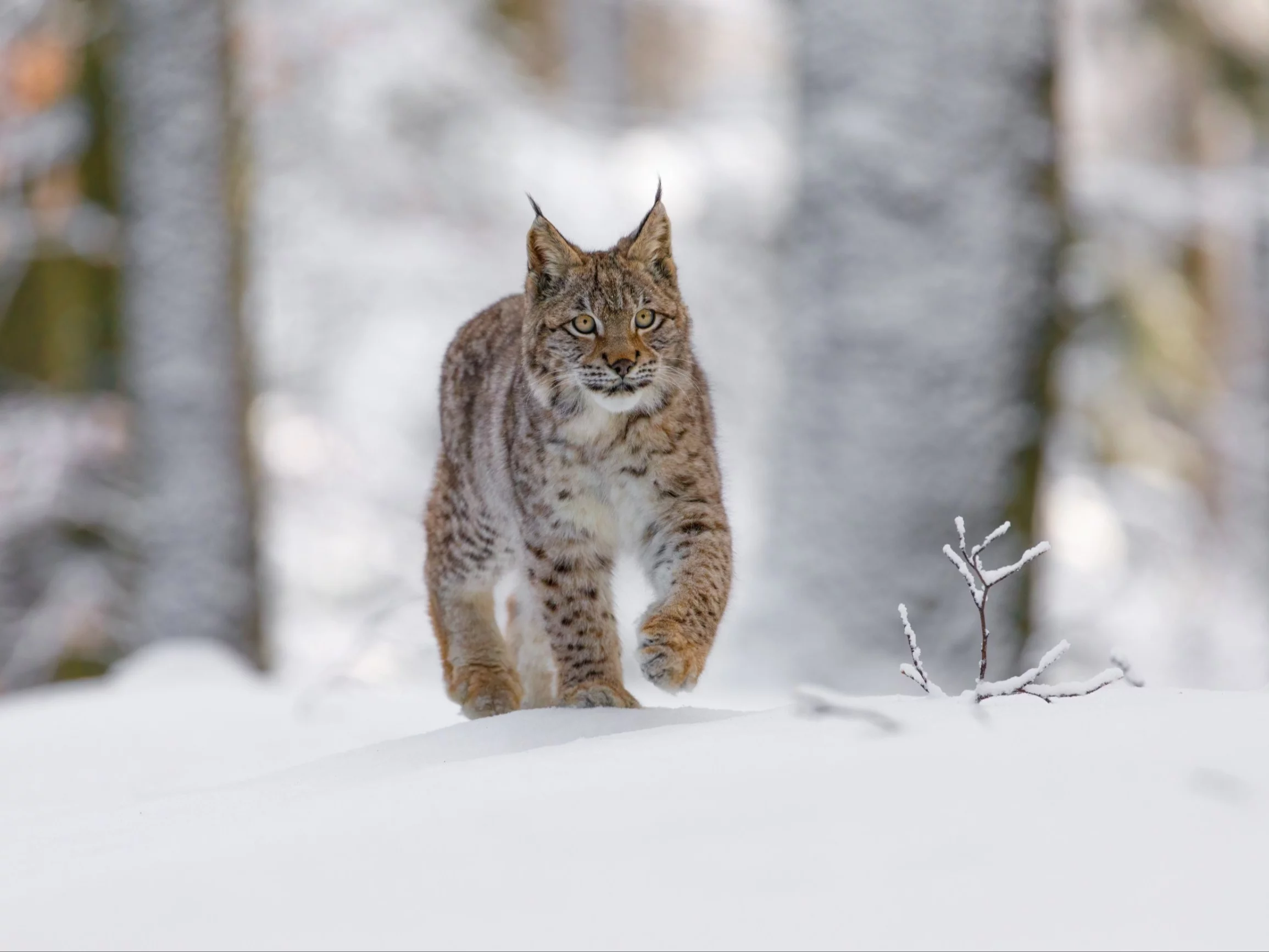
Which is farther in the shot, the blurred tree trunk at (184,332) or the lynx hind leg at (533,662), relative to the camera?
the blurred tree trunk at (184,332)

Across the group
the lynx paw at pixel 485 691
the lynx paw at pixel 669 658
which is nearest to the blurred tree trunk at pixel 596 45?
the lynx paw at pixel 485 691

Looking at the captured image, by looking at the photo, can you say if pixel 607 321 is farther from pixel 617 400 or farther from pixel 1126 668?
pixel 1126 668

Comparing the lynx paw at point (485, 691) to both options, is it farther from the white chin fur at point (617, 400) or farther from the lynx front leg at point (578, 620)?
the white chin fur at point (617, 400)

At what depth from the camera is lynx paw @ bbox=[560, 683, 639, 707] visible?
137 inches

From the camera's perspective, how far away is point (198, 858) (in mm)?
2037

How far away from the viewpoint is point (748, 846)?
1.86 metres

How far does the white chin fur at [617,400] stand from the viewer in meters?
3.59

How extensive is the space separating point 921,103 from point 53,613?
593 centimetres

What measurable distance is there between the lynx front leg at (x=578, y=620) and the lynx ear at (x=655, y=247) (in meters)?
0.68

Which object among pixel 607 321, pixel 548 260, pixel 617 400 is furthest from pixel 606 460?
pixel 548 260

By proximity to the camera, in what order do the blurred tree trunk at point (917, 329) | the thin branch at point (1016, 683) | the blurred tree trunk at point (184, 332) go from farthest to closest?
the blurred tree trunk at point (184, 332)
the blurred tree trunk at point (917, 329)
the thin branch at point (1016, 683)

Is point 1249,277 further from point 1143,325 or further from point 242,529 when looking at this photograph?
point 242,529

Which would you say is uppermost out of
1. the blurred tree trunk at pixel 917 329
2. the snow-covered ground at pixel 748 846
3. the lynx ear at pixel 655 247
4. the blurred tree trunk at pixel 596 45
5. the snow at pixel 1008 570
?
the blurred tree trunk at pixel 596 45

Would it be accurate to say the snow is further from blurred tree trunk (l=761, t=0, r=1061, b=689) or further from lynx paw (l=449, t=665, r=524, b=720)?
blurred tree trunk (l=761, t=0, r=1061, b=689)
